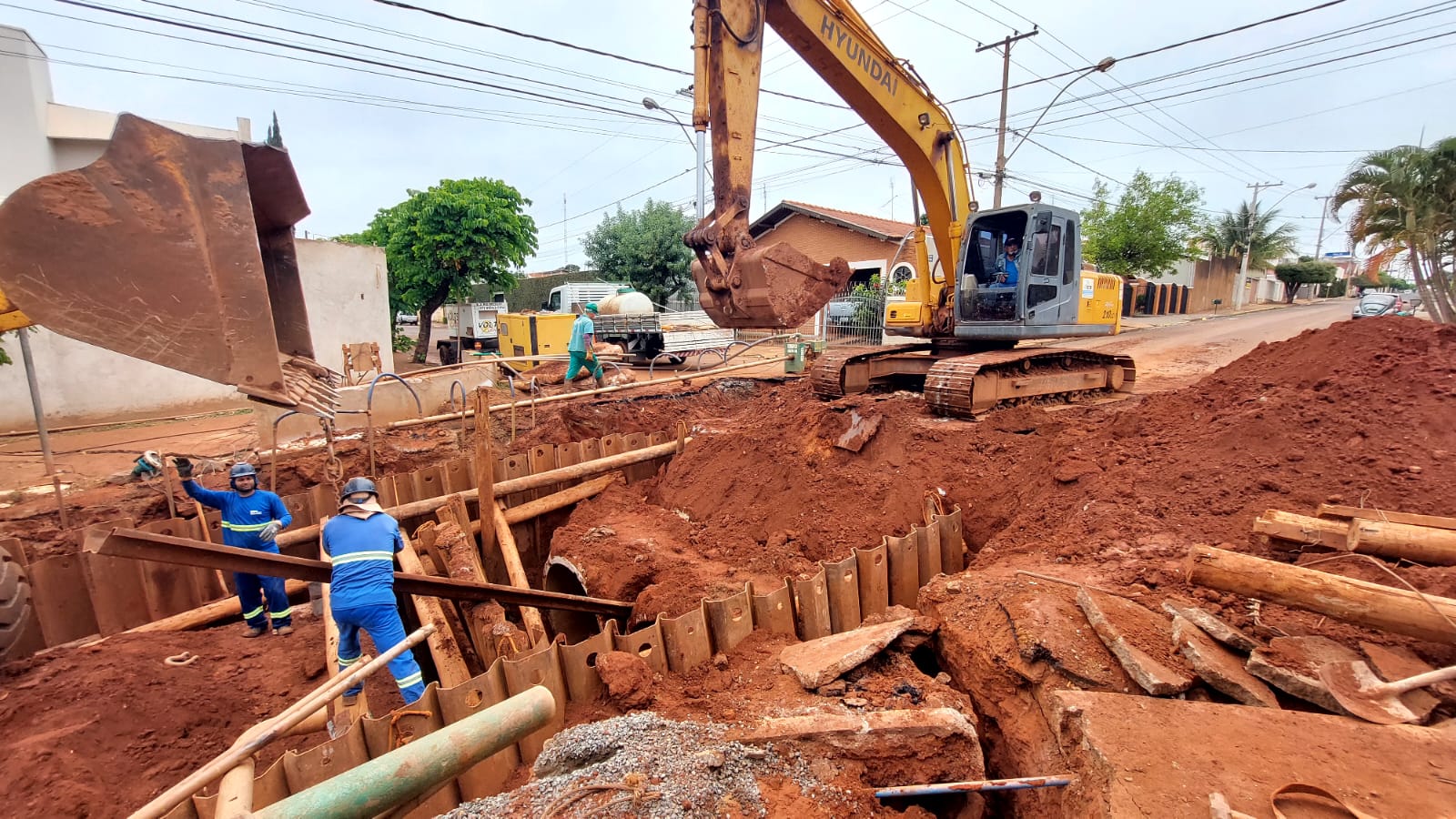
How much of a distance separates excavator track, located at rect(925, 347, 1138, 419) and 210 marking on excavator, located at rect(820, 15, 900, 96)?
10.1 ft

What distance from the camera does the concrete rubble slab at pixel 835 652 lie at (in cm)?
285

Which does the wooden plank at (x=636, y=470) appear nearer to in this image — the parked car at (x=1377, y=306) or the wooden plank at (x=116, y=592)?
the wooden plank at (x=116, y=592)

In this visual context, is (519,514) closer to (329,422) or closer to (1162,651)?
(329,422)

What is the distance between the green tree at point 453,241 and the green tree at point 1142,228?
2267cm

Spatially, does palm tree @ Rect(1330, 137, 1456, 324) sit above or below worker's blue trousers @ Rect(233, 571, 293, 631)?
above

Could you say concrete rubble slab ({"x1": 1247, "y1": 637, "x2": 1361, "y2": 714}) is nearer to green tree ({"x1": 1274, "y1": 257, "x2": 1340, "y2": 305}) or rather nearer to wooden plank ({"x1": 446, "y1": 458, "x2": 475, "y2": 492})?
wooden plank ({"x1": 446, "y1": 458, "x2": 475, "y2": 492})

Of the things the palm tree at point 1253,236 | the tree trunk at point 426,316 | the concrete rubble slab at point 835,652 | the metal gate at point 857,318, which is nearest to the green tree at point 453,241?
the tree trunk at point 426,316

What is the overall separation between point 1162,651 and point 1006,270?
18.9 ft

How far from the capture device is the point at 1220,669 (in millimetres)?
2574

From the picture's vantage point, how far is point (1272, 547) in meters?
3.38

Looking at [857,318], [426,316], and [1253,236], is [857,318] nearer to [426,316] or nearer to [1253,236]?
[426,316]

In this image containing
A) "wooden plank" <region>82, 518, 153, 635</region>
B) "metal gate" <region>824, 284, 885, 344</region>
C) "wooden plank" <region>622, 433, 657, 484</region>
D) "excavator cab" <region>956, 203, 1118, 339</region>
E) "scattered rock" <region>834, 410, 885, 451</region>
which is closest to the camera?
"wooden plank" <region>82, 518, 153, 635</region>

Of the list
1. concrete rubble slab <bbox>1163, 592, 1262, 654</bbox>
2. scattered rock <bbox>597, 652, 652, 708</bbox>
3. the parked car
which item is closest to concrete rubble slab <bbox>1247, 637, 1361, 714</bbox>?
concrete rubble slab <bbox>1163, 592, 1262, 654</bbox>

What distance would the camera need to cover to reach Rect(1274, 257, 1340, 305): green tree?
4397 cm
